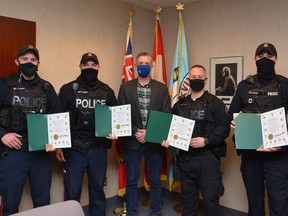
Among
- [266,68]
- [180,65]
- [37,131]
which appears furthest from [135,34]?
[37,131]

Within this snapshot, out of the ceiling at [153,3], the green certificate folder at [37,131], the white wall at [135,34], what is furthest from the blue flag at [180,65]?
the green certificate folder at [37,131]

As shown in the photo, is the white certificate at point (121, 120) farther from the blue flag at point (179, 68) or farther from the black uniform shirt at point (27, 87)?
the blue flag at point (179, 68)

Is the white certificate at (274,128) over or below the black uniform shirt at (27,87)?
below

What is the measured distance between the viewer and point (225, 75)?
10.9 feet

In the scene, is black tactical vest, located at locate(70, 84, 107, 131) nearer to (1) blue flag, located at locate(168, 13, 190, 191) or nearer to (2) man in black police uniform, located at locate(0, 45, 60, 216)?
(2) man in black police uniform, located at locate(0, 45, 60, 216)

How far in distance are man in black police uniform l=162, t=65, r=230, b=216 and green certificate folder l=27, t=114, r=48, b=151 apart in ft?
3.46

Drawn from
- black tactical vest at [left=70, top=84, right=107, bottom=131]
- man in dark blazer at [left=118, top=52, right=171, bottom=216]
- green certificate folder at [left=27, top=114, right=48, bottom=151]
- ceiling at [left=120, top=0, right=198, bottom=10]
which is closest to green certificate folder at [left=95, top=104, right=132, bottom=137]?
black tactical vest at [left=70, top=84, right=107, bottom=131]

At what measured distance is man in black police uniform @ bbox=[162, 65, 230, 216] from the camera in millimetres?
2502

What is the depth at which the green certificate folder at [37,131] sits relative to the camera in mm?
2236

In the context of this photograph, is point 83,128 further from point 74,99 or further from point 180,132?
point 180,132

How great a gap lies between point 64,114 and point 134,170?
1.03 meters

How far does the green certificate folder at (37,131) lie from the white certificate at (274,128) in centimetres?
176

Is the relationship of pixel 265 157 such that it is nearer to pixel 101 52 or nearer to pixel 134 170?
pixel 134 170

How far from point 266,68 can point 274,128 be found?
0.55 meters
